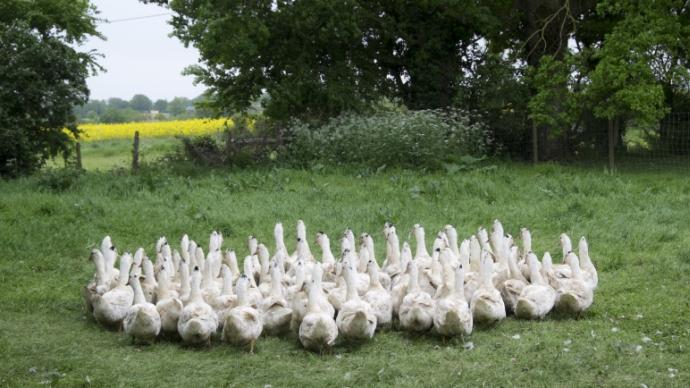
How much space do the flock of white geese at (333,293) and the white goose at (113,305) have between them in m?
0.01

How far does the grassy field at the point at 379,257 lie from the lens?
6875 mm

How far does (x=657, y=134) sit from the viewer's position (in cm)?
2123

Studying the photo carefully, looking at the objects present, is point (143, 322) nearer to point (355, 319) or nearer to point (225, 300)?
point (225, 300)

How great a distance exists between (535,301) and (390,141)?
11.7 metres

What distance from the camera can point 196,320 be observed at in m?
7.45

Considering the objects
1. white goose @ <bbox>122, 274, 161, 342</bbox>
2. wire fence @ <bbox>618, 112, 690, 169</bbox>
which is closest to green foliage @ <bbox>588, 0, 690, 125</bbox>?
wire fence @ <bbox>618, 112, 690, 169</bbox>

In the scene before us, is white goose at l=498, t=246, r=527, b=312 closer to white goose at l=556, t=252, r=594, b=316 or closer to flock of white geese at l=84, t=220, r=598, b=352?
flock of white geese at l=84, t=220, r=598, b=352

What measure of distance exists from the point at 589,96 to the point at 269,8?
9.17 meters

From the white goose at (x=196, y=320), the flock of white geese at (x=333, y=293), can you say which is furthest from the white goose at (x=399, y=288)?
the white goose at (x=196, y=320)

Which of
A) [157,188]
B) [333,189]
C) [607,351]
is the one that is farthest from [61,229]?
[607,351]

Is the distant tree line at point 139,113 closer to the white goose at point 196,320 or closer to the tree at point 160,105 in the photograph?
the tree at point 160,105

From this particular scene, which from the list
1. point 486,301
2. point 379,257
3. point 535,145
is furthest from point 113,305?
point 535,145

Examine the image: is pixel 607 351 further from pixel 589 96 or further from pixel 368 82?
pixel 368 82

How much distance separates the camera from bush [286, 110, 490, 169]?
19.3m
